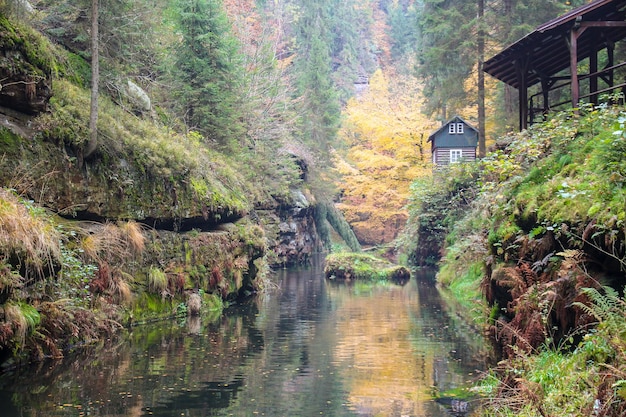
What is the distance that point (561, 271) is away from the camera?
8703 millimetres

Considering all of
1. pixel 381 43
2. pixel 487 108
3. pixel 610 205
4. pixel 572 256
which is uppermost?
pixel 381 43

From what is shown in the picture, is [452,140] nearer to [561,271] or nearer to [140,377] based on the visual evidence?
[140,377]

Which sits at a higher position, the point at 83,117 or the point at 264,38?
the point at 264,38

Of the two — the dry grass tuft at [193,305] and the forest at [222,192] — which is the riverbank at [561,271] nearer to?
the forest at [222,192]

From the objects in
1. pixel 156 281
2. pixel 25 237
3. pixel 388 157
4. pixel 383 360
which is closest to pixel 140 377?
pixel 25 237

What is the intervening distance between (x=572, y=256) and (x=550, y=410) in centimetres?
247

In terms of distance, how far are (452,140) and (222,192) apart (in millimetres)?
21158

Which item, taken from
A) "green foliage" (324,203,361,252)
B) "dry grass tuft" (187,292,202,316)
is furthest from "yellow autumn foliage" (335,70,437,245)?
"dry grass tuft" (187,292,202,316)

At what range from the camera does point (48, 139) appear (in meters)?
15.5

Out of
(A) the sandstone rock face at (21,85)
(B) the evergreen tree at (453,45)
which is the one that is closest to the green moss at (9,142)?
(A) the sandstone rock face at (21,85)

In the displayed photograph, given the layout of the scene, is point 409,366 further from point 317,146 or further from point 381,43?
point 381,43

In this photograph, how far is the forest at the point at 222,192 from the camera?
28.0 ft

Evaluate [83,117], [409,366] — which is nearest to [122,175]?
[83,117]

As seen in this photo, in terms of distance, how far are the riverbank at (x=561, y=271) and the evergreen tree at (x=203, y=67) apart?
14.3m
